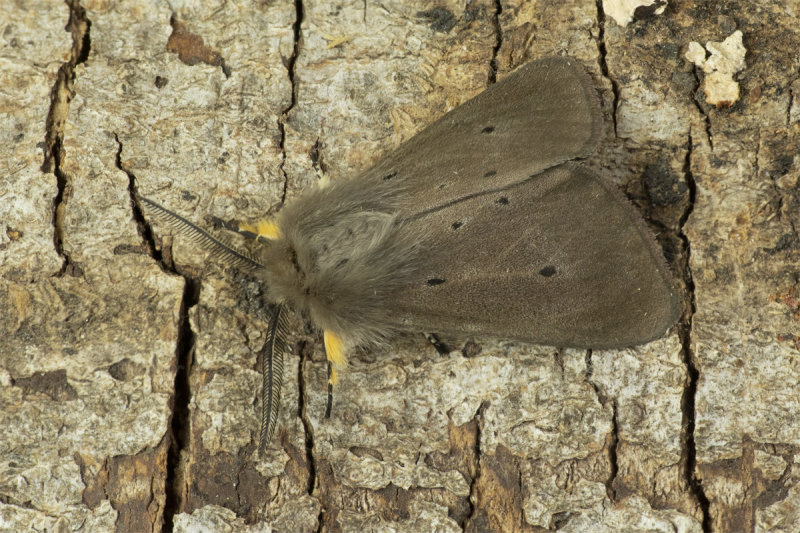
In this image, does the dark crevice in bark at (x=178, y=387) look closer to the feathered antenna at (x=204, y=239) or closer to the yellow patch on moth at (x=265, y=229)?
the feathered antenna at (x=204, y=239)

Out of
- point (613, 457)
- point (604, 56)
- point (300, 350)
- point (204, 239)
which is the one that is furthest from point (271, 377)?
point (604, 56)

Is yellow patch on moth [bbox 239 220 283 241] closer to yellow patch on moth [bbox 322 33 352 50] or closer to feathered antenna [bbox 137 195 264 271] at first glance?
feathered antenna [bbox 137 195 264 271]

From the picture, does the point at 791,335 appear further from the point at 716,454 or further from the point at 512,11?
the point at 512,11

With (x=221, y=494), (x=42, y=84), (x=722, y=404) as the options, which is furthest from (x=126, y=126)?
(x=722, y=404)

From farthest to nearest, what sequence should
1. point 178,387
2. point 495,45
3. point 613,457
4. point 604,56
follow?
1. point 495,45
2. point 604,56
3. point 178,387
4. point 613,457

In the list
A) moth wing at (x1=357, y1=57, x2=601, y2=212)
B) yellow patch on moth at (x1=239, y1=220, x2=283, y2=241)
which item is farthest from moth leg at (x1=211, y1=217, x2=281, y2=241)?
moth wing at (x1=357, y1=57, x2=601, y2=212)

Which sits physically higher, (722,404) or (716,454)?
(722,404)

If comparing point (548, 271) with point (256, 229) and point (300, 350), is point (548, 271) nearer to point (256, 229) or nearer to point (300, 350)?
point (300, 350)
